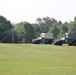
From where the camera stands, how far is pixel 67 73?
2241 centimetres

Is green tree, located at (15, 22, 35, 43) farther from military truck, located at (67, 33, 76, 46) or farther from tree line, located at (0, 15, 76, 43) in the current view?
military truck, located at (67, 33, 76, 46)

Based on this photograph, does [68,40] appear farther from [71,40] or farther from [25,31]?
[25,31]

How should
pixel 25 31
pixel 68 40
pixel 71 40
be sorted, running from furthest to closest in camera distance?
pixel 25 31
pixel 68 40
pixel 71 40

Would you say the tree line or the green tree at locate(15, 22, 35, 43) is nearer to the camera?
the tree line

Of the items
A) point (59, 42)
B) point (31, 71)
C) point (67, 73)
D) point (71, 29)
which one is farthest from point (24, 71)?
point (71, 29)

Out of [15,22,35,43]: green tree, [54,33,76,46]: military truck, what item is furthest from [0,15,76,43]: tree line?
[54,33,76,46]: military truck

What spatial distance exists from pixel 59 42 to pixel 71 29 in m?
79.3

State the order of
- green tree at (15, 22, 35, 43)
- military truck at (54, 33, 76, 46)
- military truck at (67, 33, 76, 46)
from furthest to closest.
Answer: green tree at (15, 22, 35, 43)
military truck at (67, 33, 76, 46)
military truck at (54, 33, 76, 46)

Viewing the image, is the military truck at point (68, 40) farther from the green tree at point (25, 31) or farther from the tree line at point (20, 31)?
the green tree at point (25, 31)

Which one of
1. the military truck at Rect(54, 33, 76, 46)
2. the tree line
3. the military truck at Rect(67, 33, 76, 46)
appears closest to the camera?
the military truck at Rect(54, 33, 76, 46)

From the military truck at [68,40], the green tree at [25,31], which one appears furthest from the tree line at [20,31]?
the military truck at [68,40]

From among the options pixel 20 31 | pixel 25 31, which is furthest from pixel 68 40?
pixel 20 31

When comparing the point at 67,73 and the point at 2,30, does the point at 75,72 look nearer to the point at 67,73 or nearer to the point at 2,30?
the point at 67,73

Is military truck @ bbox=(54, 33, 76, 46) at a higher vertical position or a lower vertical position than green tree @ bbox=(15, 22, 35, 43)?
lower
